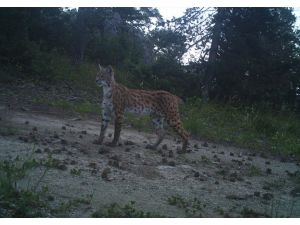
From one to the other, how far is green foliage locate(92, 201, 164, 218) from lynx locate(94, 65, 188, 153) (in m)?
3.48

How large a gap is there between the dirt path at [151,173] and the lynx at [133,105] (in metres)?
0.38

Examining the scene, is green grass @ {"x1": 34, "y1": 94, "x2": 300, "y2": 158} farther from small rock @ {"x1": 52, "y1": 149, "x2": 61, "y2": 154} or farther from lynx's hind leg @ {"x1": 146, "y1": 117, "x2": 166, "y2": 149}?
small rock @ {"x1": 52, "y1": 149, "x2": 61, "y2": 154}

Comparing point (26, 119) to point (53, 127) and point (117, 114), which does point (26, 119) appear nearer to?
point (53, 127)

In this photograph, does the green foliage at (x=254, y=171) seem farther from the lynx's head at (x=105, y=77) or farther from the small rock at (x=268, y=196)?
the lynx's head at (x=105, y=77)

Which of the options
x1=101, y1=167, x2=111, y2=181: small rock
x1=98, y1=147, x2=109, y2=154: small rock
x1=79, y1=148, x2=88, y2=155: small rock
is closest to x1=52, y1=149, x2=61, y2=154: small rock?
x1=79, y1=148, x2=88, y2=155: small rock

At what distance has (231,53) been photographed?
1333cm

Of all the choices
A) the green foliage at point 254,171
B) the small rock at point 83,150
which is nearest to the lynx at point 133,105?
the small rock at point 83,150

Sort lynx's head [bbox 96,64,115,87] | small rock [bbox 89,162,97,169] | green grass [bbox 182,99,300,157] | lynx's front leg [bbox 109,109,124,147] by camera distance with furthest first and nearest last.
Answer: green grass [bbox 182,99,300,157], lynx's head [bbox 96,64,115,87], lynx's front leg [bbox 109,109,124,147], small rock [bbox 89,162,97,169]

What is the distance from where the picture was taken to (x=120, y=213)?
4457mm

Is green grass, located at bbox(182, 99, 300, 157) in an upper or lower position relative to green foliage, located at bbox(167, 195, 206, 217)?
upper

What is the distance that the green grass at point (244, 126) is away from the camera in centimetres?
1049

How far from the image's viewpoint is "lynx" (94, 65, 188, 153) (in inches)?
325

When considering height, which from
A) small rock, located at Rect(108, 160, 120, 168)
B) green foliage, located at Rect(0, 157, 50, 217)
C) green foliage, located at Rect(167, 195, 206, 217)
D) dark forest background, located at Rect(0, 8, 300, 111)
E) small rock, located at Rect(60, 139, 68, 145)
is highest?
dark forest background, located at Rect(0, 8, 300, 111)

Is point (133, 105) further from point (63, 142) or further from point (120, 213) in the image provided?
point (120, 213)
